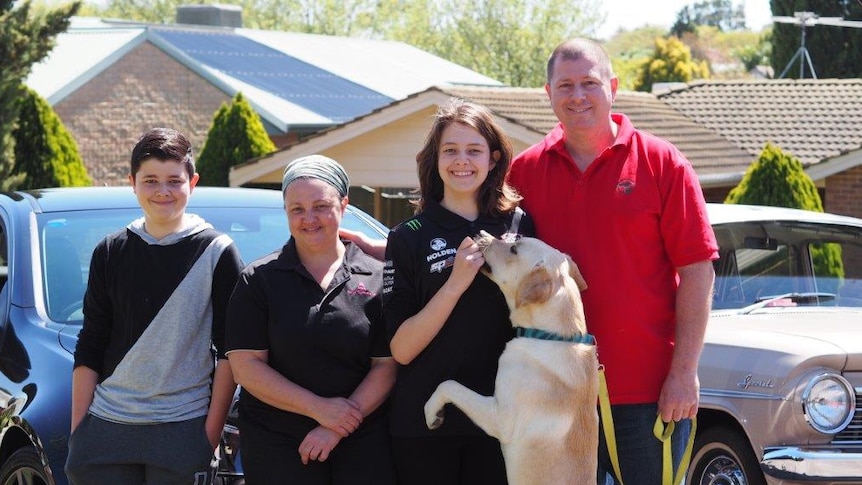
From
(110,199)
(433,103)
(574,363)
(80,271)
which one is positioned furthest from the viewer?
(433,103)

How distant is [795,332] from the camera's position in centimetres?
588

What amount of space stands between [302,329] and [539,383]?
2.66 ft

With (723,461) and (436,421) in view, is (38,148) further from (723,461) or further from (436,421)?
(436,421)

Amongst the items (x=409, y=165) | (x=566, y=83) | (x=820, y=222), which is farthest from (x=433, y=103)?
(x=566, y=83)

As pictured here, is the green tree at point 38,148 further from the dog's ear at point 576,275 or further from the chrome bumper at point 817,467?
the dog's ear at point 576,275

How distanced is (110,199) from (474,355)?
274cm

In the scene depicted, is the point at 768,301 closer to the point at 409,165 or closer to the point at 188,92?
the point at 409,165

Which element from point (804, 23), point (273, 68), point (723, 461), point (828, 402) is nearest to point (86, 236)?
point (723, 461)

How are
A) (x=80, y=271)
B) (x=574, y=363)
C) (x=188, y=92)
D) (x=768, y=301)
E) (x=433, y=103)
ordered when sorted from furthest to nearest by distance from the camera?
1. (x=188, y=92)
2. (x=433, y=103)
3. (x=768, y=301)
4. (x=80, y=271)
5. (x=574, y=363)

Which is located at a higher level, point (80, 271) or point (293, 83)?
point (80, 271)

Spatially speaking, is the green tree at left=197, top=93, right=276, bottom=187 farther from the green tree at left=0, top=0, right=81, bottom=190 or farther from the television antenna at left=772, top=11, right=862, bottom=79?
the television antenna at left=772, top=11, right=862, bottom=79

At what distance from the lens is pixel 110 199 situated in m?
5.87

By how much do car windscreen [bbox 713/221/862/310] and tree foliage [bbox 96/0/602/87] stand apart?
46.9 metres

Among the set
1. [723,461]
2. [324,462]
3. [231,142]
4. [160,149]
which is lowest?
[231,142]
